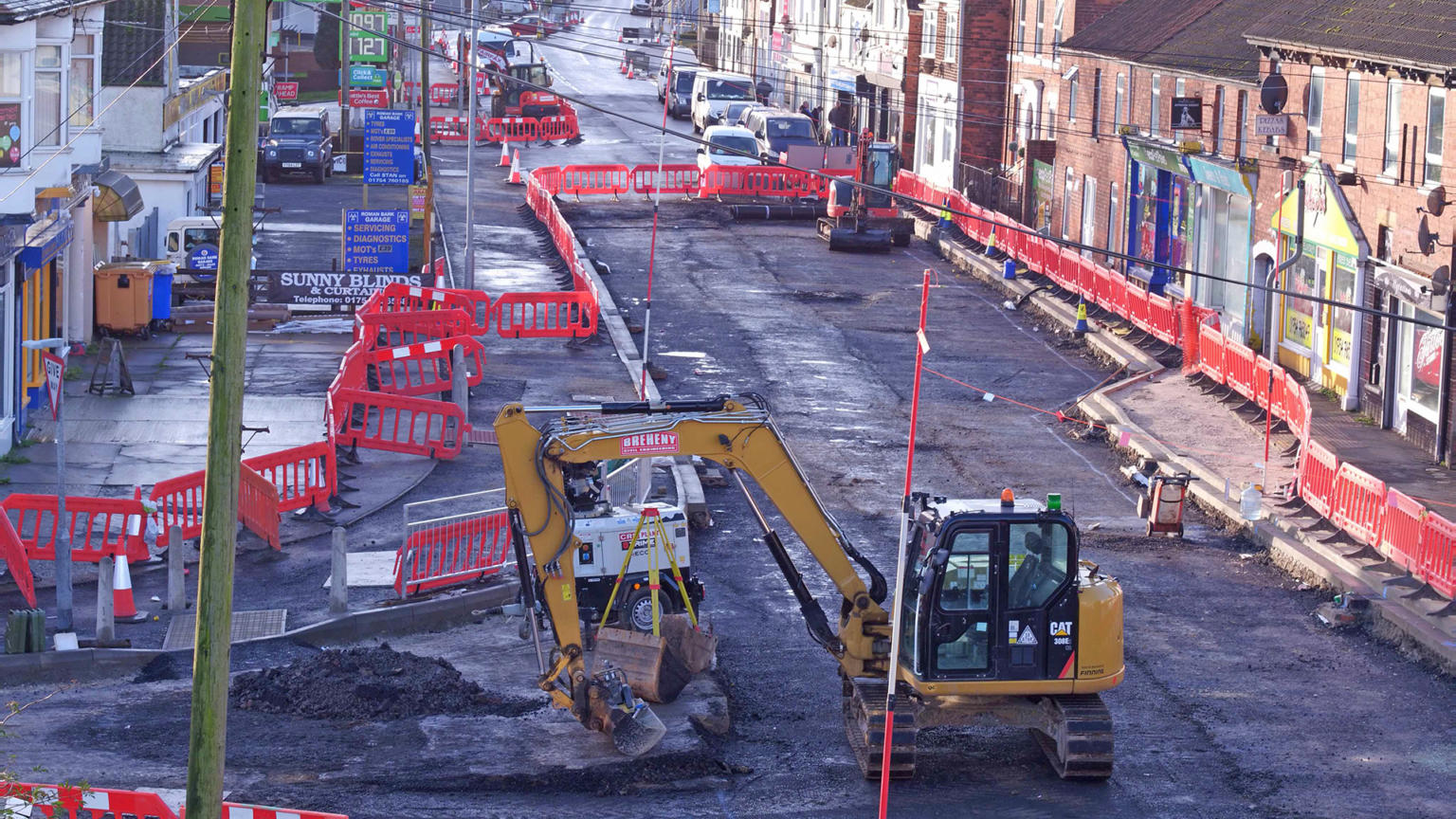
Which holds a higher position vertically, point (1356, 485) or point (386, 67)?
point (386, 67)

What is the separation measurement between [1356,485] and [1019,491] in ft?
15.3

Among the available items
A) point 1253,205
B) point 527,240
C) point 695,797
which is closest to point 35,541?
point 695,797

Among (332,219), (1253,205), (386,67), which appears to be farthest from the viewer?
(386,67)

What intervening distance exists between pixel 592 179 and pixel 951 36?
38.2ft

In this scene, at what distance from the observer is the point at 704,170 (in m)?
52.6

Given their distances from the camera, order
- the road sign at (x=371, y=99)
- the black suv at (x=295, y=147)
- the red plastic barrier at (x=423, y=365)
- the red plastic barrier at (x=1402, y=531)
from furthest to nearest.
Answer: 1. the black suv at (x=295, y=147)
2. the road sign at (x=371, y=99)
3. the red plastic barrier at (x=423, y=365)
4. the red plastic barrier at (x=1402, y=531)

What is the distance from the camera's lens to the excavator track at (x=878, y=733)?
47.0ft

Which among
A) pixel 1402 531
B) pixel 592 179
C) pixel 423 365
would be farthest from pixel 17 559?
pixel 592 179

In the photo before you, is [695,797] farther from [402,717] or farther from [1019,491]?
[1019,491]

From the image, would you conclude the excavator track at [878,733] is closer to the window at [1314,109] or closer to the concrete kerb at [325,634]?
the concrete kerb at [325,634]

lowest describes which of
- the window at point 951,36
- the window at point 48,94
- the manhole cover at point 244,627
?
the manhole cover at point 244,627

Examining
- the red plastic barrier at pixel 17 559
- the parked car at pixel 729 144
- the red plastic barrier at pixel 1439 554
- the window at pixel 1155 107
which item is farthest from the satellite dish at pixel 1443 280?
the parked car at pixel 729 144

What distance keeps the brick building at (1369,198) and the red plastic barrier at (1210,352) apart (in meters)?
1.89

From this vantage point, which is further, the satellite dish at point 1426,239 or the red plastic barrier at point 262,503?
the satellite dish at point 1426,239
